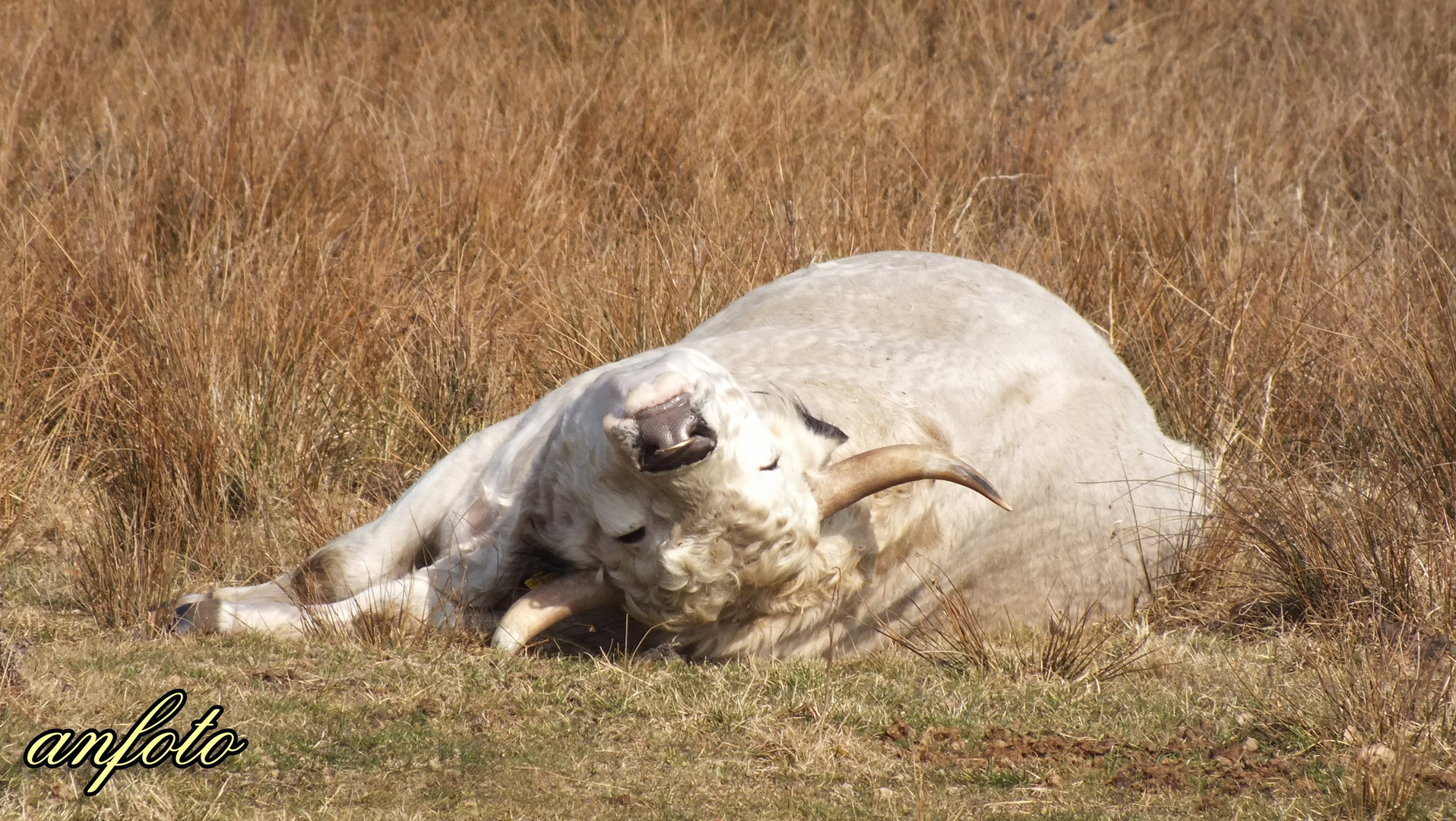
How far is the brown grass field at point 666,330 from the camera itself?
10.9 feet

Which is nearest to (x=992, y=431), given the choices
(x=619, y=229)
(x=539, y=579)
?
(x=539, y=579)

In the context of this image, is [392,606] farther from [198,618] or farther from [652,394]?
[652,394]

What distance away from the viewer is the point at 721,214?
257 inches

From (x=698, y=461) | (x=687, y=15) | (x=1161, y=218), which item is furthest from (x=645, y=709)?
(x=687, y=15)

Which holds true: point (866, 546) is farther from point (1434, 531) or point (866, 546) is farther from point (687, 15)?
point (687, 15)

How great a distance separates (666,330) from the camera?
5.65 metres

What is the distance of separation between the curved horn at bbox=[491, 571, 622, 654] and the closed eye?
162mm

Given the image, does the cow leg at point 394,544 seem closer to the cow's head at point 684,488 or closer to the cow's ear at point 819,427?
the cow's head at point 684,488

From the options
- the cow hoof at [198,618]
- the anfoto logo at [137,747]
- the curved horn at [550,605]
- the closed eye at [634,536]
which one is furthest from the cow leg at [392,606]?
the anfoto logo at [137,747]

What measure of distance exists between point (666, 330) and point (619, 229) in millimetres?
1148

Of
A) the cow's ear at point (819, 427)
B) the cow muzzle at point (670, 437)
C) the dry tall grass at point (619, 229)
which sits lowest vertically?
the dry tall grass at point (619, 229)

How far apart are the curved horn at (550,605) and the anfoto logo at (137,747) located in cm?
69

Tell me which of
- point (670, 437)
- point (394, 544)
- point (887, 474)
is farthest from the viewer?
point (394, 544)

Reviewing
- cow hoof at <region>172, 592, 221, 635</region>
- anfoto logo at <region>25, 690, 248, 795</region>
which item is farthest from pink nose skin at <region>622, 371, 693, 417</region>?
cow hoof at <region>172, 592, 221, 635</region>
